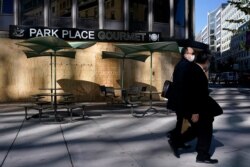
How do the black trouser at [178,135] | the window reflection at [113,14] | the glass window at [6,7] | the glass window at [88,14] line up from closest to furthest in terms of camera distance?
1. the black trouser at [178,135]
2. the glass window at [6,7]
3. the glass window at [88,14]
4. the window reflection at [113,14]

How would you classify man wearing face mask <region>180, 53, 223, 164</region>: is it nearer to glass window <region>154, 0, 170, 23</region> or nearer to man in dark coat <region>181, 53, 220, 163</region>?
man in dark coat <region>181, 53, 220, 163</region>

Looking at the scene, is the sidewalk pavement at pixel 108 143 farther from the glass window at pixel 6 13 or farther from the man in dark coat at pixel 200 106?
the glass window at pixel 6 13

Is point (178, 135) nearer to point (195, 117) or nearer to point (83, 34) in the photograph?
point (195, 117)

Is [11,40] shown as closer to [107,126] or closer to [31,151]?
[107,126]

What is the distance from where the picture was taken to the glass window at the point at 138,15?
69.5 feet

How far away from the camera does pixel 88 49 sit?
1956cm

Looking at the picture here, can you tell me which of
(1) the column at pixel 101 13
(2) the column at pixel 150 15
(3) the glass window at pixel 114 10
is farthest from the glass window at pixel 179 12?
(1) the column at pixel 101 13

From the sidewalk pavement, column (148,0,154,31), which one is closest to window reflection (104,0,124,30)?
column (148,0,154,31)

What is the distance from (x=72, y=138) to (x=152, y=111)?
248 inches

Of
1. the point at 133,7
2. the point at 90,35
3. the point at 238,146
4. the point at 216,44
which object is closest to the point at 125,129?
the point at 238,146

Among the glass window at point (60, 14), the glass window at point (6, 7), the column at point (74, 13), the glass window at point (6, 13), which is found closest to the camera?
the glass window at point (6, 13)

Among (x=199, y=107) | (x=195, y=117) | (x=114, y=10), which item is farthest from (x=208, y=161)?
(x=114, y=10)

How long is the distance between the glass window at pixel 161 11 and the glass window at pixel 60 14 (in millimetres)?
4830

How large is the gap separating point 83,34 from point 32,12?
2.71 meters
